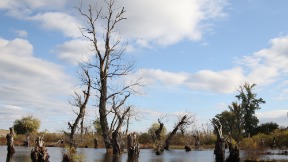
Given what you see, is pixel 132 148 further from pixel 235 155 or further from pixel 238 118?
pixel 238 118

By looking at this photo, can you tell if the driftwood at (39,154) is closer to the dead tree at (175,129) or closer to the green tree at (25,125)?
the dead tree at (175,129)

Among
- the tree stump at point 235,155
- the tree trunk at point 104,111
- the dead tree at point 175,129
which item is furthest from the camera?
the dead tree at point 175,129

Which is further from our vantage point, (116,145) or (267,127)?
(267,127)

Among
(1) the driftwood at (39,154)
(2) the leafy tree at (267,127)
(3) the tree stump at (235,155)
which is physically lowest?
(3) the tree stump at (235,155)

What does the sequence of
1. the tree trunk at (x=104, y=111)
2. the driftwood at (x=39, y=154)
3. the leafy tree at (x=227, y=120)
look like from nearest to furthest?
1. the driftwood at (x=39, y=154)
2. the tree trunk at (x=104, y=111)
3. the leafy tree at (x=227, y=120)

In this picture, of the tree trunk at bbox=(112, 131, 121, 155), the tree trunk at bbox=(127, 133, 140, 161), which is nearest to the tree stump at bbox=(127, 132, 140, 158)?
the tree trunk at bbox=(127, 133, 140, 161)

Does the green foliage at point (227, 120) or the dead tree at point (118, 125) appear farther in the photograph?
the green foliage at point (227, 120)

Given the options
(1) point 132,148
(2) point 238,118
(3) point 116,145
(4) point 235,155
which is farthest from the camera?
(2) point 238,118

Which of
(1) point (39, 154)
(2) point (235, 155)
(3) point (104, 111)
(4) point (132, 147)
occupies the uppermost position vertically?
(3) point (104, 111)

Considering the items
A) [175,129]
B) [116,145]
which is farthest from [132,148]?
[175,129]

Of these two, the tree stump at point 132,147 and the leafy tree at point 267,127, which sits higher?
the leafy tree at point 267,127

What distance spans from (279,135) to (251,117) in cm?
2441

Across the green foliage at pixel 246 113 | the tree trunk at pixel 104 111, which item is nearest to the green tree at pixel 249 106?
the green foliage at pixel 246 113

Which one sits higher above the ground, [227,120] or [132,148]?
[227,120]
